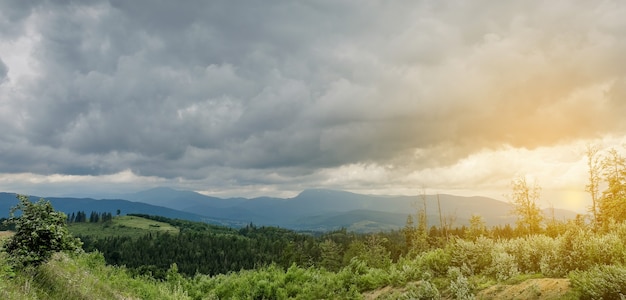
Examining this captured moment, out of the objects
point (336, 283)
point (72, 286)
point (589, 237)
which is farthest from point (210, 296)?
point (589, 237)

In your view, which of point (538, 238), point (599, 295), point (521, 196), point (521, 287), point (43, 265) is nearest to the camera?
point (599, 295)

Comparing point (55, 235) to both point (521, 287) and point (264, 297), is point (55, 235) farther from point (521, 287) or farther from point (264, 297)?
point (521, 287)

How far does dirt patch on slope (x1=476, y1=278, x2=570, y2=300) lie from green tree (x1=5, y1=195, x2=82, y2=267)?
1556 centimetres

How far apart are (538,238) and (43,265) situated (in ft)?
64.5

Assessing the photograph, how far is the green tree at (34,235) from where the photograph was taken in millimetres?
13000

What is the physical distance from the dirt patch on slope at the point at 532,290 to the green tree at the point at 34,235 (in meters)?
15.6

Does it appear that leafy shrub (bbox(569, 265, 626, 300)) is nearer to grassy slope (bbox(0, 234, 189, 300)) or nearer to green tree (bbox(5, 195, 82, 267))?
grassy slope (bbox(0, 234, 189, 300))

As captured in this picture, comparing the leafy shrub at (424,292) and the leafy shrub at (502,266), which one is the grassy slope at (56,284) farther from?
the leafy shrub at (502,266)

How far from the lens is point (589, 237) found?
13422 millimetres

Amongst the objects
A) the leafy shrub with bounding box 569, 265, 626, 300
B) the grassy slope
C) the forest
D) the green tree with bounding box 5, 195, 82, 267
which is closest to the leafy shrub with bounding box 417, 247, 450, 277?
the forest

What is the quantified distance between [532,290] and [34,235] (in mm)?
17207

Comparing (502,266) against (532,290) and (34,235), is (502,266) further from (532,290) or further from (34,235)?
(34,235)

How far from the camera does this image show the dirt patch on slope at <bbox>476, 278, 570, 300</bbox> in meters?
11.5

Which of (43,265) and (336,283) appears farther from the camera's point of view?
(336,283)
